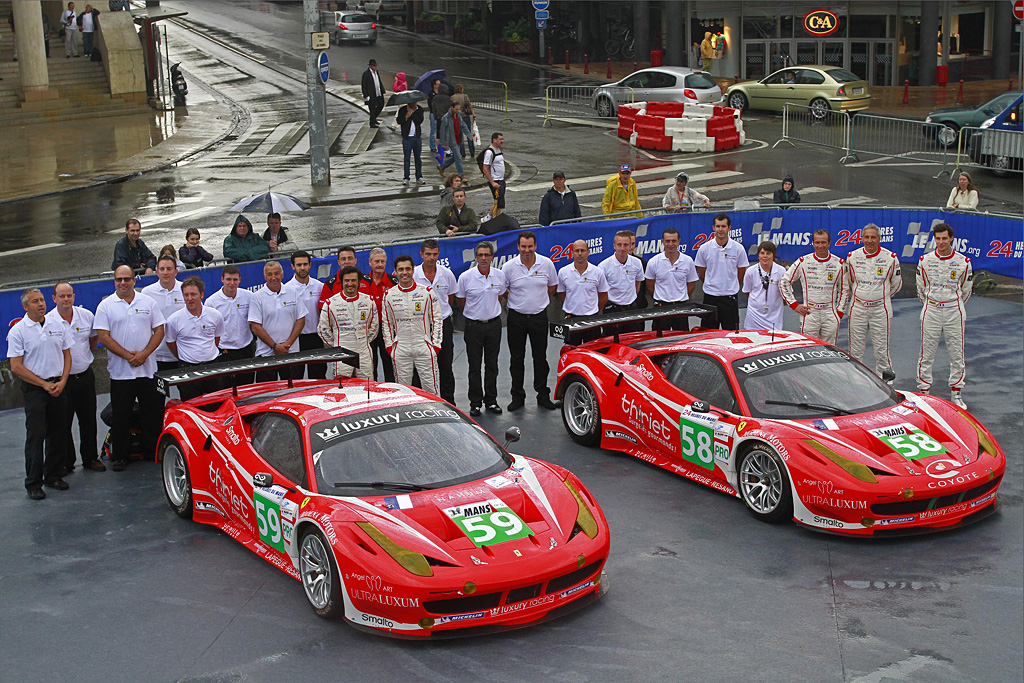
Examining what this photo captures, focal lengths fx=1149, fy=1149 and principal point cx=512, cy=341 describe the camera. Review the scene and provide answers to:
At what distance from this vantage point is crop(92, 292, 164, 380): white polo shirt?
1082 centimetres

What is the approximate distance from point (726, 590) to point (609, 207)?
10601mm

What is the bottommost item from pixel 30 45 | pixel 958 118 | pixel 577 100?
pixel 958 118

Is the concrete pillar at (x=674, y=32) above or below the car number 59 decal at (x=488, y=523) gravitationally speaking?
above

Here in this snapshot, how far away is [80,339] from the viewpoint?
10609mm

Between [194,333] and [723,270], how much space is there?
614cm

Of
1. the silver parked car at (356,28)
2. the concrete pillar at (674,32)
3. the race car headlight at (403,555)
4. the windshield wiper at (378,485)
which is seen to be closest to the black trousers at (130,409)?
the windshield wiper at (378,485)

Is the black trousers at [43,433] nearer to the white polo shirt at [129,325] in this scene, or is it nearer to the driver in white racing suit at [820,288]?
the white polo shirt at [129,325]

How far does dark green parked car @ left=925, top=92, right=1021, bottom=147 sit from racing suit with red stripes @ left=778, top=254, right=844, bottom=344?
1557 centimetres

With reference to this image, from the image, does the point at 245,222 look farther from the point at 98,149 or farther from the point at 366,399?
the point at 98,149

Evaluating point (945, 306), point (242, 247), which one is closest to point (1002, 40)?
point (945, 306)

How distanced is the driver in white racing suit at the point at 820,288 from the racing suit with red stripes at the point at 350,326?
4567 millimetres

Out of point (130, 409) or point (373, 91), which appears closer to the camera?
point (130, 409)

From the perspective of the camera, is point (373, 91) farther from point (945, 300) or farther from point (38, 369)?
point (38, 369)

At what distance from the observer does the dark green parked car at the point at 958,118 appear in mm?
27188
